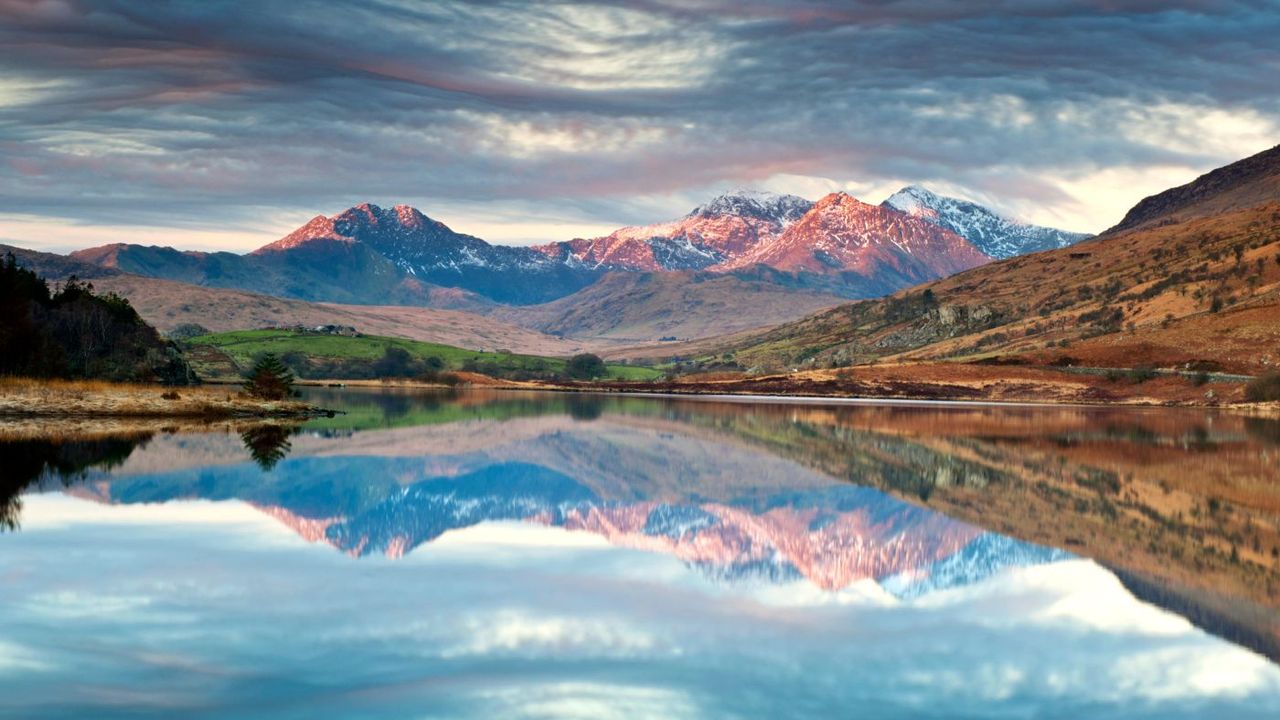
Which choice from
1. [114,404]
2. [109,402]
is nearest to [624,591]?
[114,404]

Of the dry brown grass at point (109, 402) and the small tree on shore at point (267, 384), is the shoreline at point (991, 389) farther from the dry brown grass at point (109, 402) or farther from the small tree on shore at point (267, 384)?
the dry brown grass at point (109, 402)

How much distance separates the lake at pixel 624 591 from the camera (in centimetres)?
1462

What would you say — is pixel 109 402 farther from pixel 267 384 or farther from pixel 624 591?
pixel 624 591

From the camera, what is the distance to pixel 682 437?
74.6 metres

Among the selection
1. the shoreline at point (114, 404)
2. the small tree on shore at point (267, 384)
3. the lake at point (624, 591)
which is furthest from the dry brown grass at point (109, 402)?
the lake at point (624, 591)

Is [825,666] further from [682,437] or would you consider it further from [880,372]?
[880,372]

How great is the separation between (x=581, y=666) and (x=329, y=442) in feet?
162

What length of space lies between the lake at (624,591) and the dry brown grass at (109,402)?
2063 centimetres

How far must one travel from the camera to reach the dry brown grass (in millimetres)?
66688

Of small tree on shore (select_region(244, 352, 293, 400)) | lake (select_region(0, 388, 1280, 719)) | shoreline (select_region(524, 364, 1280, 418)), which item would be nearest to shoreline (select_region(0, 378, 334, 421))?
small tree on shore (select_region(244, 352, 293, 400))

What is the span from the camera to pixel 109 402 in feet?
241

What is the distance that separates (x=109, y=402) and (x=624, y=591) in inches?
2431

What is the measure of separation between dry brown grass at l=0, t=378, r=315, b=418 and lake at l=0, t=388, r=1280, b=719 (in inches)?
812

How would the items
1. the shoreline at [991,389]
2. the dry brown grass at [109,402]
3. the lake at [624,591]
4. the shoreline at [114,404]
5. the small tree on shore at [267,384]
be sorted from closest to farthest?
the lake at [624,591], the shoreline at [114,404], the dry brown grass at [109,402], the small tree on shore at [267,384], the shoreline at [991,389]
